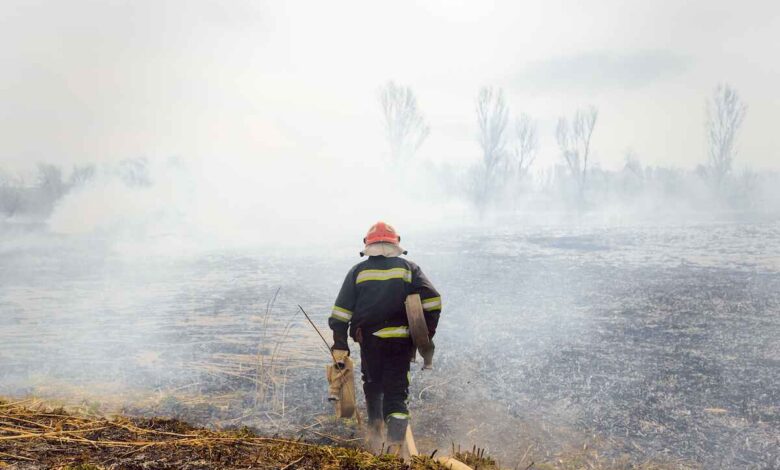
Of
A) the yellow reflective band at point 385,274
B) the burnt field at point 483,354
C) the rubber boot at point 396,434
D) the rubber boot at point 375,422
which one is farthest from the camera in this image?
the burnt field at point 483,354

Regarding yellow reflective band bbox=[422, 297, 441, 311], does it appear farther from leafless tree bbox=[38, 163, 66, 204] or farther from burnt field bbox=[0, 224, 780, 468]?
leafless tree bbox=[38, 163, 66, 204]

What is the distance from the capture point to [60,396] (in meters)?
5.70

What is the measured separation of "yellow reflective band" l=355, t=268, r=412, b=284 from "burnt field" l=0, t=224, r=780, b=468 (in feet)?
5.03

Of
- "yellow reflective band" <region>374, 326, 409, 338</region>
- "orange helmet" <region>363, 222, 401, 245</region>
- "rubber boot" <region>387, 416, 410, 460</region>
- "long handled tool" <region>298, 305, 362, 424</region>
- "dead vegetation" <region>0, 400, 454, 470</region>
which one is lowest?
"rubber boot" <region>387, 416, 410, 460</region>

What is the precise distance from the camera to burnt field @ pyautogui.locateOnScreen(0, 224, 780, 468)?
4.87 meters

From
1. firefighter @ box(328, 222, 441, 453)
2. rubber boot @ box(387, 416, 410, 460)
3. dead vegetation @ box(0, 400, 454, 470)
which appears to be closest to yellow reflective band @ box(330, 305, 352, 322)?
firefighter @ box(328, 222, 441, 453)

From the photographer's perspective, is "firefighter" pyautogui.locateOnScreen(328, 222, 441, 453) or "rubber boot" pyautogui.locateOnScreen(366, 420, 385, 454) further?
"rubber boot" pyautogui.locateOnScreen(366, 420, 385, 454)

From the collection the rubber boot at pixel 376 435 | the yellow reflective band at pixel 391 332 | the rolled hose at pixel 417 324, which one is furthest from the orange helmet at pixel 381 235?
the rubber boot at pixel 376 435

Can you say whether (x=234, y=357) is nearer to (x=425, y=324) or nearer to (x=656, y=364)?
(x=425, y=324)

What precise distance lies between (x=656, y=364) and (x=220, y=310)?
7177 mm

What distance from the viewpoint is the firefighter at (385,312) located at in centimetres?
404

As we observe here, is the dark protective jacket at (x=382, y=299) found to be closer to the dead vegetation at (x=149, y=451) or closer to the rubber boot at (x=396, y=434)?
the rubber boot at (x=396, y=434)

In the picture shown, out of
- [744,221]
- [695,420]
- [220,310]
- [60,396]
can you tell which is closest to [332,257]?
[220,310]

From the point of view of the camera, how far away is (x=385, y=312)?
4035mm
